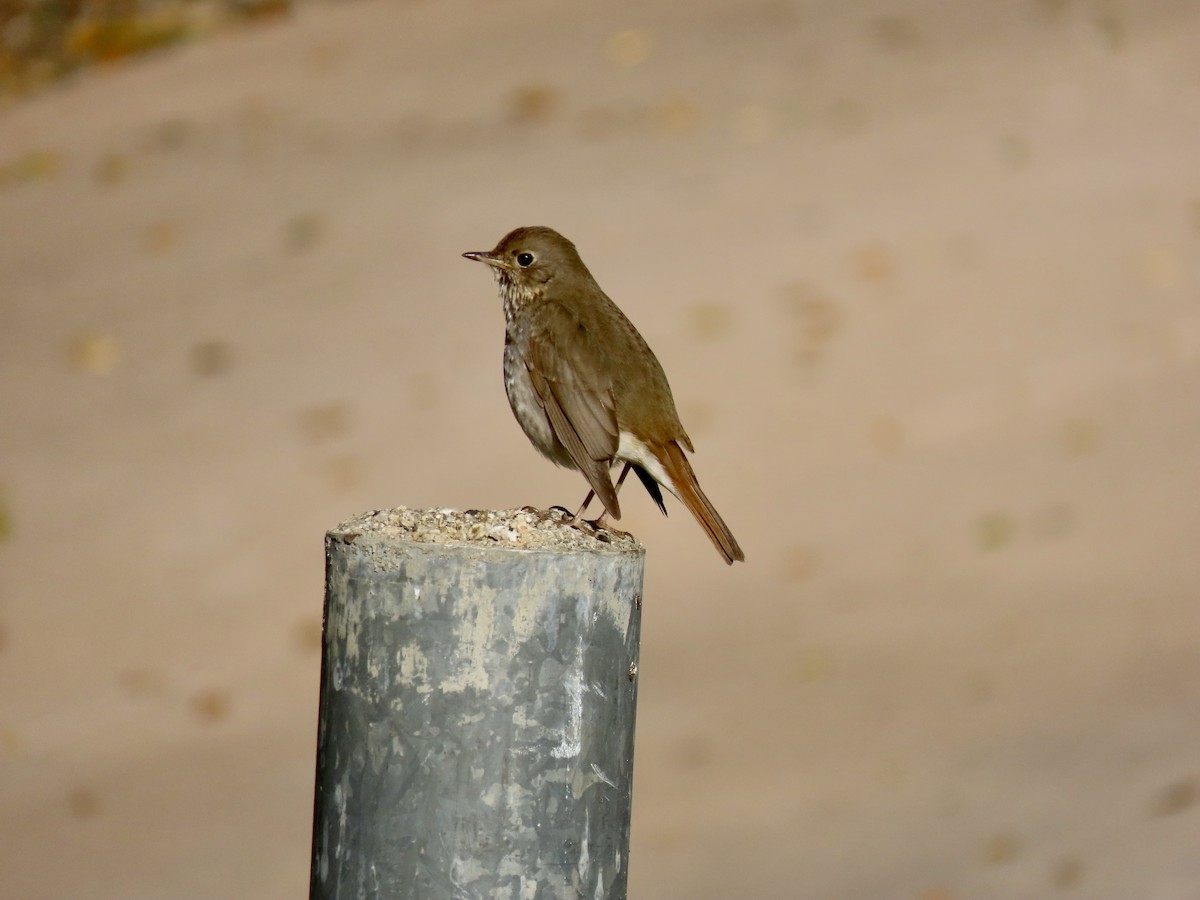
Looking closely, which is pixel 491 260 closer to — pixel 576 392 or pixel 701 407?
pixel 576 392

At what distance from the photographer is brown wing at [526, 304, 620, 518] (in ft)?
15.8

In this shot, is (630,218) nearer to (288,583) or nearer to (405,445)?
(405,445)

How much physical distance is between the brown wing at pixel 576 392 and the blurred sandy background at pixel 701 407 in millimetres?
2310

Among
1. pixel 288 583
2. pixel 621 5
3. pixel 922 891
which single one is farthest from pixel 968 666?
pixel 621 5

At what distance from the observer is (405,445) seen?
922 cm

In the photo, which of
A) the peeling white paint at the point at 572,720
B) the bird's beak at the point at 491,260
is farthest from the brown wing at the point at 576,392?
the peeling white paint at the point at 572,720

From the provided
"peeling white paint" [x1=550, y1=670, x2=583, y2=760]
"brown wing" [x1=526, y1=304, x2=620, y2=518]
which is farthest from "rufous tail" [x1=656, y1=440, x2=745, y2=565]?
"peeling white paint" [x1=550, y1=670, x2=583, y2=760]

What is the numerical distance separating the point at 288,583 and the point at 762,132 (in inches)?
241

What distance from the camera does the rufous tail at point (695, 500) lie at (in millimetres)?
4598

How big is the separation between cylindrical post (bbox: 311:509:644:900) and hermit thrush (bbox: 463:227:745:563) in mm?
1755

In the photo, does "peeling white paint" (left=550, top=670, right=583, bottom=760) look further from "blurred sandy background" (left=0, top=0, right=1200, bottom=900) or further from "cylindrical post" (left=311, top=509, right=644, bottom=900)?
"blurred sandy background" (left=0, top=0, right=1200, bottom=900)

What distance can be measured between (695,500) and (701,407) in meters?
4.71

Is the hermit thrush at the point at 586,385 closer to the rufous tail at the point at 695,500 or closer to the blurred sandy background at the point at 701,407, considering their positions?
the rufous tail at the point at 695,500

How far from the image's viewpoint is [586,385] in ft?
16.3
